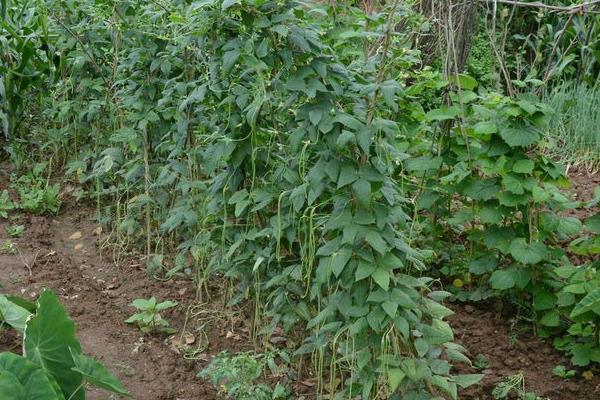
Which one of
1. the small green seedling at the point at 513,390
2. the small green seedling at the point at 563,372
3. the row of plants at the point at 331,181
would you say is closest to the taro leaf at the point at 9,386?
the row of plants at the point at 331,181

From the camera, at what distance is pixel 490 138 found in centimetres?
448

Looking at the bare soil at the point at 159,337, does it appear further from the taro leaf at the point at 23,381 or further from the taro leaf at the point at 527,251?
the taro leaf at the point at 23,381

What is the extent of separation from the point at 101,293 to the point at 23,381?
1944mm

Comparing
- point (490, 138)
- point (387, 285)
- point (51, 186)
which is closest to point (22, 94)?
point (51, 186)

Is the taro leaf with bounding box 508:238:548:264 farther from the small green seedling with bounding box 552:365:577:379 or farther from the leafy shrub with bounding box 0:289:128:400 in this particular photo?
the leafy shrub with bounding box 0:289:128:400

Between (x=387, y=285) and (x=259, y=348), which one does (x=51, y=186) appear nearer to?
(x=259, y=348)

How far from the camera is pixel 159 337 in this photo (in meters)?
4.82

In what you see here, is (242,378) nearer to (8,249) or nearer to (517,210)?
(517,210)

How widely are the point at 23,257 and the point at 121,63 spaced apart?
1.43m

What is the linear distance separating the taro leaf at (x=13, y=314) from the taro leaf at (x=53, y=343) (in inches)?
17.3

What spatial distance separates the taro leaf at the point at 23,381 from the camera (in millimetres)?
3264

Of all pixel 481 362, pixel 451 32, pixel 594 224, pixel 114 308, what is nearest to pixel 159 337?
pixel 114 308

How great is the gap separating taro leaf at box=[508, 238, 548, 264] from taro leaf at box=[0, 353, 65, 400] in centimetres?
222

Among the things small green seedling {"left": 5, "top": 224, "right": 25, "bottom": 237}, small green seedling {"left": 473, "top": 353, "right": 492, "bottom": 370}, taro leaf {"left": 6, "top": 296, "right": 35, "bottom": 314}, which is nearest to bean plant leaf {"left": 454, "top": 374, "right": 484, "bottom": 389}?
small green seedling {"left": 473, "top": 353, "right": 492, "bottom": 370}
